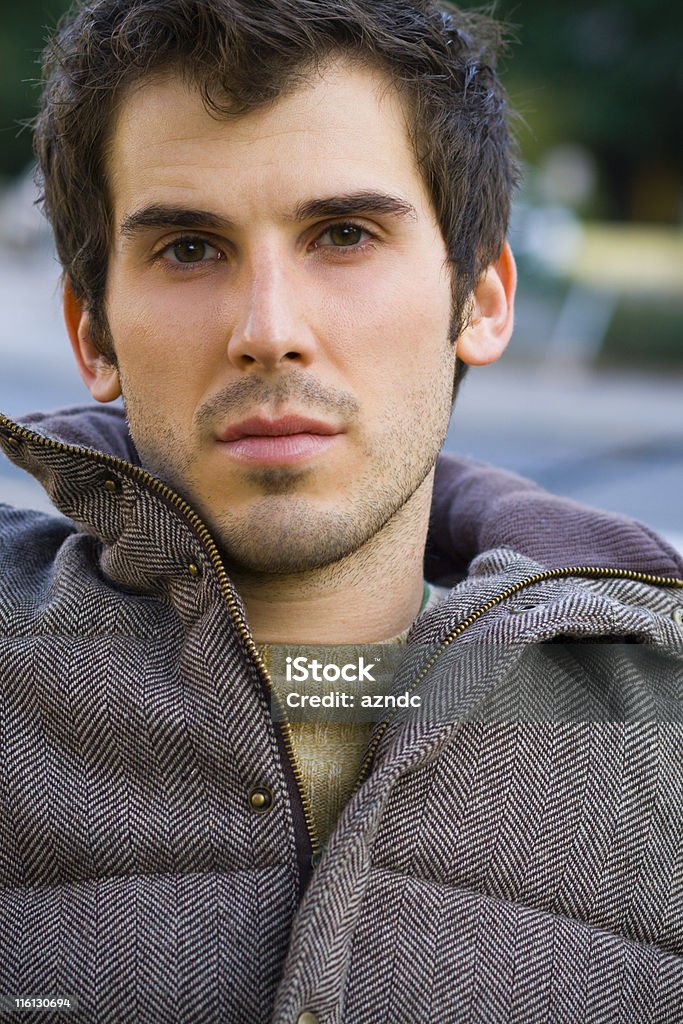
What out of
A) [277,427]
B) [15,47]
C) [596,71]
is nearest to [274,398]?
[277,427]

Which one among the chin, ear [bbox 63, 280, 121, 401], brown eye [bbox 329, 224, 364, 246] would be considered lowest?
the chin

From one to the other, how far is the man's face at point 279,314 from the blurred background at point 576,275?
55 centimetres

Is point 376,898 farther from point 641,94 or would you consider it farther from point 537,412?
point 641,94

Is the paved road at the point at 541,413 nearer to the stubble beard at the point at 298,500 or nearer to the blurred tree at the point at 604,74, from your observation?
the stubble beard at the point at 298,500

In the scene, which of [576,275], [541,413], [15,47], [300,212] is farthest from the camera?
[15,47]

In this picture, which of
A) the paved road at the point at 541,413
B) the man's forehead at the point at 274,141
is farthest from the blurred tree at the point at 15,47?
the man's forehead at the point at 274,141

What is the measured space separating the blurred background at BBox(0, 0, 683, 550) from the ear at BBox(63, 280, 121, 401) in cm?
16

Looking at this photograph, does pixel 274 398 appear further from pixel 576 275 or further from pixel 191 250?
pixel 576 275

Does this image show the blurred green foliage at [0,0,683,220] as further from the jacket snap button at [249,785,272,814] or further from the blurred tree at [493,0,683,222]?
the jacket snap button at [249,785,272,814]

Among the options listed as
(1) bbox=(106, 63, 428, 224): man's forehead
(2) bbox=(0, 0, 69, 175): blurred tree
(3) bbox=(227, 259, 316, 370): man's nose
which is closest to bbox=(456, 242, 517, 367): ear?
(1) bbox=(106, 63, 428, 224): man's forehead

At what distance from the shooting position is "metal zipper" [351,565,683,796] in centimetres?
159

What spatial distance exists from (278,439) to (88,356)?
1.83 ft

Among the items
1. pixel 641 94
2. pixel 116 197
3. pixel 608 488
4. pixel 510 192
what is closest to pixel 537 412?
pixel 608 488

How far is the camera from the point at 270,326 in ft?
5.11
